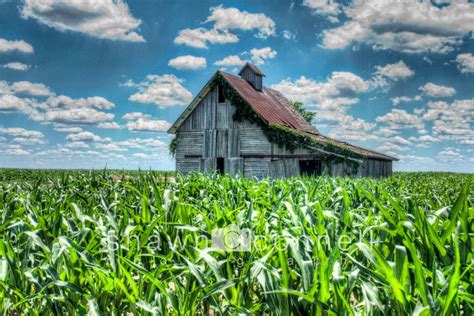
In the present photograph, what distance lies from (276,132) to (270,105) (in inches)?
225

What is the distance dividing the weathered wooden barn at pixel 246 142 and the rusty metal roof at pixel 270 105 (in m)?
0.10

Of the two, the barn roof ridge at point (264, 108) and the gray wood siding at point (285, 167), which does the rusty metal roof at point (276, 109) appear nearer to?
the barn roof ridge at point (264, 108)

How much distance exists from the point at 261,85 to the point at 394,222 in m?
33.3

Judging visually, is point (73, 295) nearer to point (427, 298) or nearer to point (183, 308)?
point (183, 308)

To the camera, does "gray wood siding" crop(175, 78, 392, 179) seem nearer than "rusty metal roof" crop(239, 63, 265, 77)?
Yes

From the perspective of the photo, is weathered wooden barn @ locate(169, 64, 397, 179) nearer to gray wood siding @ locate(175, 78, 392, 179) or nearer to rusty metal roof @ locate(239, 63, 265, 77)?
gray wood siding @ locate(175, 78, 392, 179)

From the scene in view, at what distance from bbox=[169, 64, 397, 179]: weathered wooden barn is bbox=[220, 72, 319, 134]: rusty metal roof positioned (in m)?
0.10

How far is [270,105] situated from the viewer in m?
31.9

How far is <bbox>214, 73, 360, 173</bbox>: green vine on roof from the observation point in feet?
81.8

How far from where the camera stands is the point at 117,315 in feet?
8.27

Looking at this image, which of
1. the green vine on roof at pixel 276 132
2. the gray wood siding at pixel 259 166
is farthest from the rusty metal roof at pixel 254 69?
the gray wood siding at pixel 259 166

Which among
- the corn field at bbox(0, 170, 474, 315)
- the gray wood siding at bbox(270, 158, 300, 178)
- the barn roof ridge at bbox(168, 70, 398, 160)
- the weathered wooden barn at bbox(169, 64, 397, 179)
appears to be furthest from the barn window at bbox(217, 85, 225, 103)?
the corn field at bbox(0, 170, 474, 315)

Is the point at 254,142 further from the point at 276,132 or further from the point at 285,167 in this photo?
the point at 285,167

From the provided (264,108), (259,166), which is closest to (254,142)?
(259,166)
